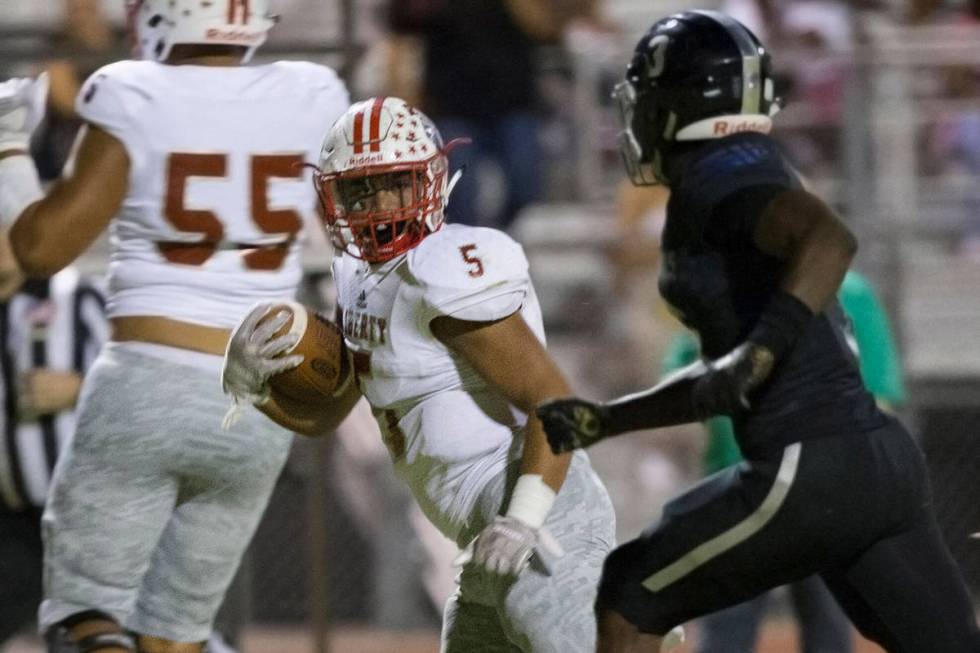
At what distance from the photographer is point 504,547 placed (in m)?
2.83

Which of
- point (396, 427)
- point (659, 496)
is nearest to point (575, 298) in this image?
point (659, 496)

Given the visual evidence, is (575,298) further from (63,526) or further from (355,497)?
(63,526)

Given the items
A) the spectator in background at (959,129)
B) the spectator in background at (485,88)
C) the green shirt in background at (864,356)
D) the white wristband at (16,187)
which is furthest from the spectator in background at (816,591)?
the spectator in background at (485,88)

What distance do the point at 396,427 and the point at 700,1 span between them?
548 centimetres

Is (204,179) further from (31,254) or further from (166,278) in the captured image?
(31,254)

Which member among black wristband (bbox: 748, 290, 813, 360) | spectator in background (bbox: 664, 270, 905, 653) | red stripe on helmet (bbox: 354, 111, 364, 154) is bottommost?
spectator in background (bbox: 664, 270, 905, 653)

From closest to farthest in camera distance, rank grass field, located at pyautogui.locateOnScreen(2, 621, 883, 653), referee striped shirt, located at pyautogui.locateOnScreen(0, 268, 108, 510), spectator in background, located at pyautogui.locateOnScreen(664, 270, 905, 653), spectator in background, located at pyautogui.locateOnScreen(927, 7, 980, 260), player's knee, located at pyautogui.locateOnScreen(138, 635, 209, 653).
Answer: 1. player's knee, located at pyautogui.locateOnScreen(138, 635, 209, 653)
2. spectator in background, located at pyautogui.locateOnScreen(664, 270, 905, 653)
3. referee striped shirt, located at pyautogui.locateOnScreen(0, 268, 108, 510)
4. grass field, located at pyautogui.locateOnScreen(2, 621, 883, 653)
5. spectator in background, located at pyautogui.locateOnScreen(927, 7, 980, 260)

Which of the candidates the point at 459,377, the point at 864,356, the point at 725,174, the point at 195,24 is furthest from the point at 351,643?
the point at 725,174

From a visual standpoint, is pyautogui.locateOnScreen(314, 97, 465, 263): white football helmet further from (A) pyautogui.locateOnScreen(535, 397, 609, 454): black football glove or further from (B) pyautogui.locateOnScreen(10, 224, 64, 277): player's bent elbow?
(B) pyautogui.locateOnScreen(10, 224, 64, 277): player's bent elbow

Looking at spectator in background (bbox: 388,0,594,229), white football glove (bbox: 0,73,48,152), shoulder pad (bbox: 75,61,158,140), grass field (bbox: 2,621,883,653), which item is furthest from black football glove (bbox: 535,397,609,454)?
spectator in background (bbox: 388,0,594,229)

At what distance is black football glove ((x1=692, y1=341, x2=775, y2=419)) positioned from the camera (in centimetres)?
273

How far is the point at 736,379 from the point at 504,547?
0.47 metres

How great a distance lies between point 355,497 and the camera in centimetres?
661

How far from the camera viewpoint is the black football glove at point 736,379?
8.95 ft
